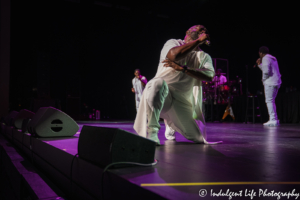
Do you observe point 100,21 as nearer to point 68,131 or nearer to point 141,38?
point 141,38

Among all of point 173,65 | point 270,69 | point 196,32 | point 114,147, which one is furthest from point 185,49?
point 270,69

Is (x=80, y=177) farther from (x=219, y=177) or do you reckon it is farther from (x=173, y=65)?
(x=173, y=65)

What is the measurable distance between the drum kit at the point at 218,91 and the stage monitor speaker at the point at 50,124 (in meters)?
5.62

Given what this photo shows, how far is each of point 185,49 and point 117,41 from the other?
8724 millimetres

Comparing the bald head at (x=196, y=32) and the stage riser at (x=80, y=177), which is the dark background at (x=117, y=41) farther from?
the stage riser at (x=80, y=177)

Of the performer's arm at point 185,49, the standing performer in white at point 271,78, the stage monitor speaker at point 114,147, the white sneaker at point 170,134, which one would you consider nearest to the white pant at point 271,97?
the standing performer in white at point 271,78

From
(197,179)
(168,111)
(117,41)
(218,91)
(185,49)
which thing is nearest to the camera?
(197,179)

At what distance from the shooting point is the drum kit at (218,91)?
7773 mm

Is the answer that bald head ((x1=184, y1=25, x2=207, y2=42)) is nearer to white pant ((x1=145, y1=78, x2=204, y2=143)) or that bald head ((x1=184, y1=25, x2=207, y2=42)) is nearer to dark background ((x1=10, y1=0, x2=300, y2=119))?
white pant ((x1=145, y1=78, x2=204, y2=143))

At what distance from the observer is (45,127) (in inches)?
101

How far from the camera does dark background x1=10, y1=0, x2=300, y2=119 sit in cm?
838

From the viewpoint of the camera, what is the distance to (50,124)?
2.67 metres

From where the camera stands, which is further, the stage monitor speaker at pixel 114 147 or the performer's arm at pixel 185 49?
the performer's arm at pixel 185 49

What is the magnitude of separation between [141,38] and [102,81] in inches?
105
